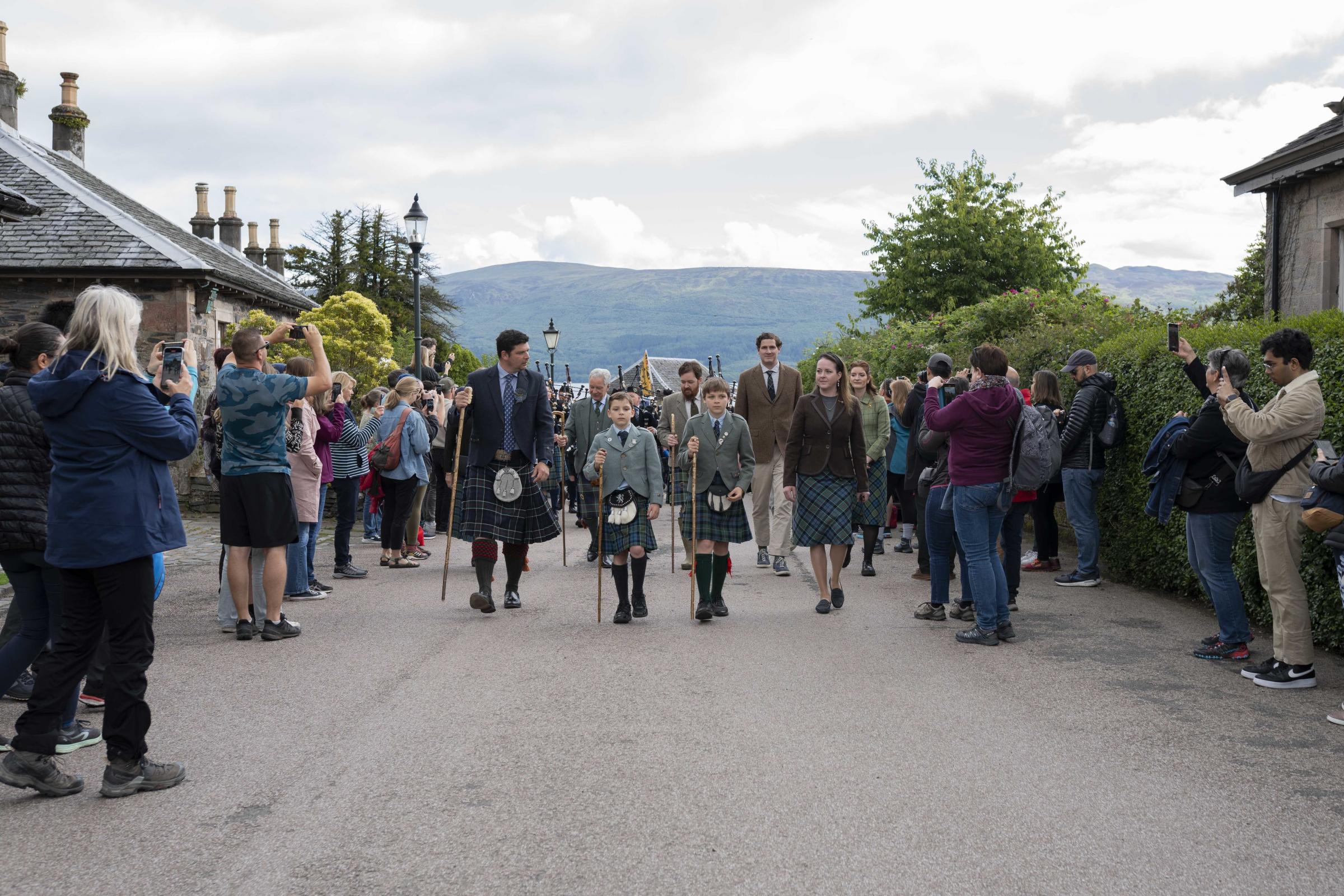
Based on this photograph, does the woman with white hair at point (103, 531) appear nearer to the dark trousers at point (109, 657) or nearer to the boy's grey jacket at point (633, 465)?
the dark trousers at point (109, 657)

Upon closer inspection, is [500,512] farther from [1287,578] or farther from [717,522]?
[1287,578]

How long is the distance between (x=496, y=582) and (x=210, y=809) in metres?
6.29

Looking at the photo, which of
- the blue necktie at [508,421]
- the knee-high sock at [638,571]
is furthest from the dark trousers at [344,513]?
the knee-high sock at [638,571]

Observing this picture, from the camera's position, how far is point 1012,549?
8.66 meters

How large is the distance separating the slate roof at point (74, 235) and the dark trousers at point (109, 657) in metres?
20.2

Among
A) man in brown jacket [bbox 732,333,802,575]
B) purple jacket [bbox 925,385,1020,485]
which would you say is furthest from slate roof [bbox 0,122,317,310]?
purple jacket [bbox 925,385,1020,485]

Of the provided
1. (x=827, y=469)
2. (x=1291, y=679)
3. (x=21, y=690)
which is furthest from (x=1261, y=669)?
(x=21, y=690)

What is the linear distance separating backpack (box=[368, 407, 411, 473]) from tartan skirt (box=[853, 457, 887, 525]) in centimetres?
461

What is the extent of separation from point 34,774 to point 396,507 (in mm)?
7292

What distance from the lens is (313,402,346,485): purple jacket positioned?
10.0 m

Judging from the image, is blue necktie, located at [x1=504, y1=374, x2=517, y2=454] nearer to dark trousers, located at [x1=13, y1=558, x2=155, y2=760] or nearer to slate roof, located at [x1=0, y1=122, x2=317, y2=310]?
dark trousers, located at [x1=13, y1=558, x2=155, y2=760]

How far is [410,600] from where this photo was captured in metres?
9.48

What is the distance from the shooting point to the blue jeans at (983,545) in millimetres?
7551

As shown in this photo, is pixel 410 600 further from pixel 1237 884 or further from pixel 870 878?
pixel 1237 884
